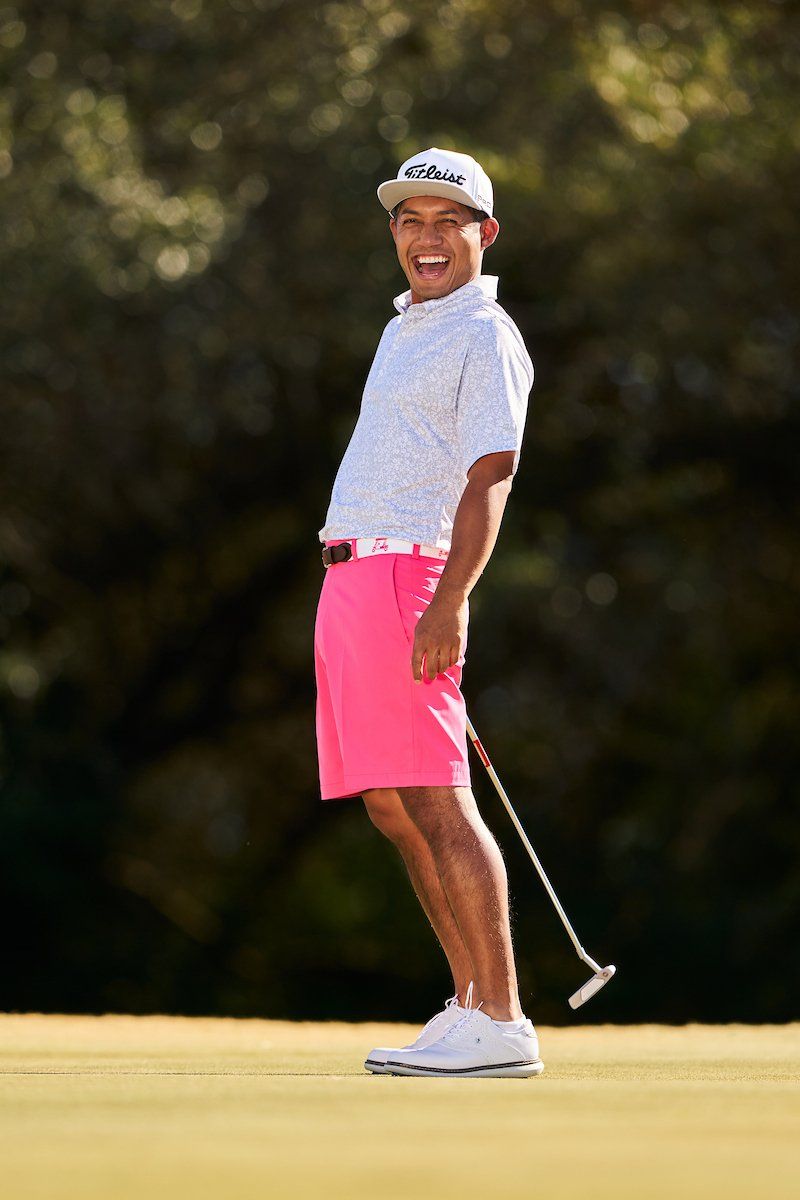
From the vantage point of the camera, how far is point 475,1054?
13.1ft

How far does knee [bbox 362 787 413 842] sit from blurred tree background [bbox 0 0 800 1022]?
6.63 m

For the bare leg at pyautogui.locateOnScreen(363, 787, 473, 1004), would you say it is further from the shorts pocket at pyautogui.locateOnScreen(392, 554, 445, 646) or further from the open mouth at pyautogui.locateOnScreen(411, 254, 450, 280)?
the open mouth at pyautogui.locateOnScreen(411, 254, 450, 280)

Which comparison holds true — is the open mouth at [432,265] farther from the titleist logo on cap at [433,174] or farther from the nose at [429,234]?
the titleist logo on cap at [433,174]

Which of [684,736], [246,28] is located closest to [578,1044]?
[246,28]

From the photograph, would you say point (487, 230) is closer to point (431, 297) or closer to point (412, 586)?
point (431, 297)

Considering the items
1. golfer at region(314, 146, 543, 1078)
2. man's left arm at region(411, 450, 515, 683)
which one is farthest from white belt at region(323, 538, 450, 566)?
man's left arm at region(411, 450, 515, 683)

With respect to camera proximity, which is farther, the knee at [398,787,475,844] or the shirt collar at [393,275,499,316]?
the shirt collar at [393,275,499,316]

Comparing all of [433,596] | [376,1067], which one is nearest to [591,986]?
[376,1067]

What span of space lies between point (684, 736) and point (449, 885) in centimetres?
963

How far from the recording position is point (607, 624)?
12219mm

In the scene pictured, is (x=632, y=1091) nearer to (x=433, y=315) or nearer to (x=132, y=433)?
(x=433, y=315)

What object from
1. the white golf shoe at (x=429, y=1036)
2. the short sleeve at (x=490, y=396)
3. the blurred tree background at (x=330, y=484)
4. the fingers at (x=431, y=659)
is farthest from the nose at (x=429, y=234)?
the blurred tree background at (x=330, y=484)

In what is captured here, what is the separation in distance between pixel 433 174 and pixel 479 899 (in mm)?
1505

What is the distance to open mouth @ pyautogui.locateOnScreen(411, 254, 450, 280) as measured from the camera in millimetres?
4410
